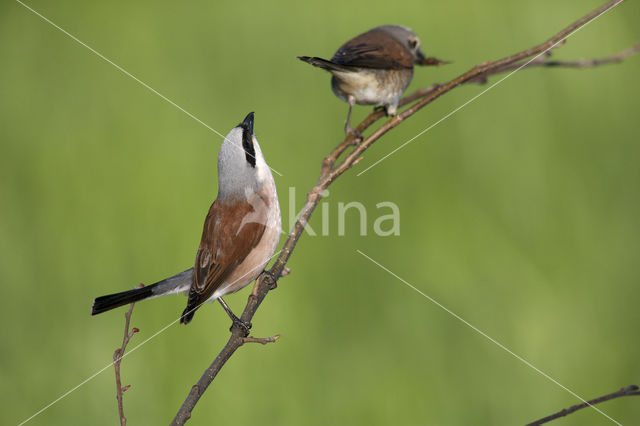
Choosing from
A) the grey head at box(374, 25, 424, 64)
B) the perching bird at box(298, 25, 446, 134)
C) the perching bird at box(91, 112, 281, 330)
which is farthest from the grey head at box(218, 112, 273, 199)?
the grey head at box(374, 25, 424, 64)

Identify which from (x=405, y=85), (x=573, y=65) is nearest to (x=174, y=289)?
(x=573, y=65)

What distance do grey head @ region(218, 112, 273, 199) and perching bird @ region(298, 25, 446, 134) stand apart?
0.72 meters

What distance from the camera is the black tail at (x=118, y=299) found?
108 centimetres

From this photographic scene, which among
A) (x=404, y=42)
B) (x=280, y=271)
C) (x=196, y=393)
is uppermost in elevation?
(x=404, y=42)

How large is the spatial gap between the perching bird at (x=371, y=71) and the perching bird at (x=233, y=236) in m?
0.72

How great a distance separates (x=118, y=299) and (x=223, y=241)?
29 cm

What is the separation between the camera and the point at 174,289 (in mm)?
1293

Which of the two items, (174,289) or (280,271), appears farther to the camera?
(174,289)

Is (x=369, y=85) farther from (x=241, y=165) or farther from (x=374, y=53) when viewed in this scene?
(x=241, y=165)

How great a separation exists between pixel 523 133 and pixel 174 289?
74.0 inches

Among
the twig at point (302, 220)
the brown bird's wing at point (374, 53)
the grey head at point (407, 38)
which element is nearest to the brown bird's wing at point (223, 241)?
the twig at point (302, 220)

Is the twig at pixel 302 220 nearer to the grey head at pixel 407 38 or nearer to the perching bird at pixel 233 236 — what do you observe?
the perching bird at pixel 233 236

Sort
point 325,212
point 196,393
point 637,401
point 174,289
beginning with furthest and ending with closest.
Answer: point 637,401
point 325,212
point 174,289
point 196,393

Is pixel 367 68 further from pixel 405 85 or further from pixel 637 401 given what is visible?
pixel 637 401
